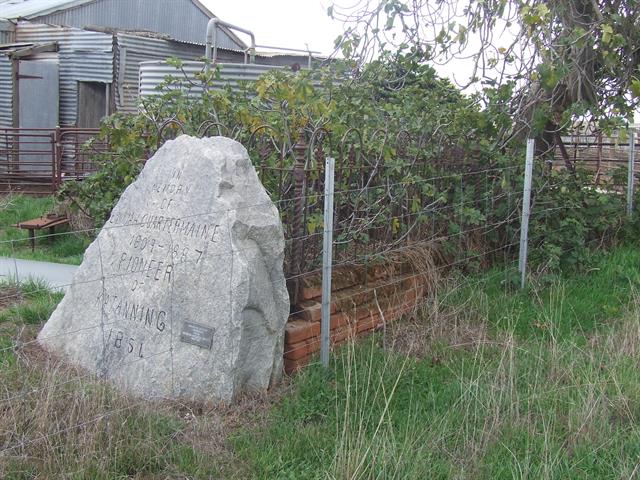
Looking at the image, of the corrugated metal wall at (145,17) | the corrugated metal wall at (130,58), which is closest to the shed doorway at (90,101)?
the corrugated metal wall at (130,58)

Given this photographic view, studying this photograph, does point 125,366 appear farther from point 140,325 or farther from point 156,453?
point 156,453

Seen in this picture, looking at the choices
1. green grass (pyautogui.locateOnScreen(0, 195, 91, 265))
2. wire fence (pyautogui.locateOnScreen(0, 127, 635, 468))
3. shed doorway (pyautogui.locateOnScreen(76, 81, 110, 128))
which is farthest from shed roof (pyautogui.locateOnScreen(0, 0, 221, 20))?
wire fence (pyautogui.locateOnScreen(0, 127, 635, 468))

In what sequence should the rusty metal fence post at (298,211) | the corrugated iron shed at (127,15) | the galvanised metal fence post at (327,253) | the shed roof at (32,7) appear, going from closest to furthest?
1. the galvanised metal fence post at (327,253)
2. the rusty metal fence post at (298,211)
3. the shed roof at (32,7)
4. the corrugated iron shed at (127,15)

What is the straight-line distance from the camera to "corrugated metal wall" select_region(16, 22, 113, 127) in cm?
1680

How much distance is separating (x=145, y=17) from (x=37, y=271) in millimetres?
17641

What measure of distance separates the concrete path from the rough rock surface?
6.32 ft

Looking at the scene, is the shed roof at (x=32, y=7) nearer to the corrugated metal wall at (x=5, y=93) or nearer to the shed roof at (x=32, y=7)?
the shed roof at (x=32, y=7)

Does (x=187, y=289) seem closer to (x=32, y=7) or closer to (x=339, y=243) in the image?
(x=339, y=243)

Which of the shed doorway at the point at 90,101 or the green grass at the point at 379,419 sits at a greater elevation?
the shed doorway at the point at 90,101

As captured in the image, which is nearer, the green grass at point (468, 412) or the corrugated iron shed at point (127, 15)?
the green grass at point (468, 412)

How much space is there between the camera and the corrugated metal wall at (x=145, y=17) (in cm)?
2094

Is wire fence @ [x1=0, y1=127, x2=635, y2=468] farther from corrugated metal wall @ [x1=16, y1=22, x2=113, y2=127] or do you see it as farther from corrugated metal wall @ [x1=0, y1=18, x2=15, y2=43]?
corrugated metal wall @ [x1=0, y1=18, x2=15, y2=43]

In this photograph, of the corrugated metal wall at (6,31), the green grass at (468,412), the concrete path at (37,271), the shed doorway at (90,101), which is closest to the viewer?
the green grass at (468,412)

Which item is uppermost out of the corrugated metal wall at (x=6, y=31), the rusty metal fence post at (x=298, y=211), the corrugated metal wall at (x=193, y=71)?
the corrugated metal wall at (x=6, y=31)
